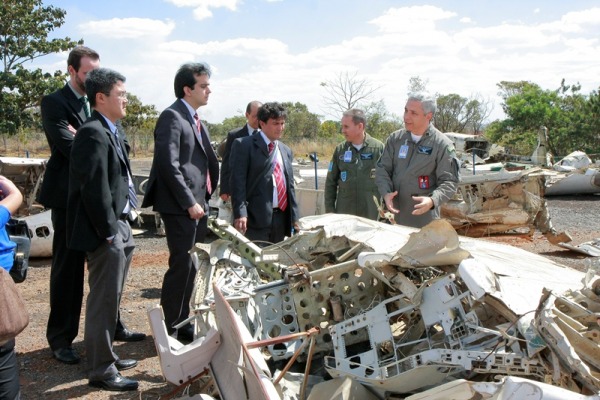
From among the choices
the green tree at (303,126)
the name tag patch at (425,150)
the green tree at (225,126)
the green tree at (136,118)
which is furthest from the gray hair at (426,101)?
the green tree at (225,126)

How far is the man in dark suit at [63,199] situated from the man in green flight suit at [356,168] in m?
2.43

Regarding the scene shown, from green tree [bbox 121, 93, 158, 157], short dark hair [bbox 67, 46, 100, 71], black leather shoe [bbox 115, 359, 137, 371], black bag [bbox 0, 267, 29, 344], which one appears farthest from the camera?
green tree [bbox 121, 93, 158, 157]

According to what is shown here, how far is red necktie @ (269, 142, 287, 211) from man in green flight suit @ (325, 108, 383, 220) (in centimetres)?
80

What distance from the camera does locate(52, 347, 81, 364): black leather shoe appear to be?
411cm

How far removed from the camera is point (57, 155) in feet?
13.5

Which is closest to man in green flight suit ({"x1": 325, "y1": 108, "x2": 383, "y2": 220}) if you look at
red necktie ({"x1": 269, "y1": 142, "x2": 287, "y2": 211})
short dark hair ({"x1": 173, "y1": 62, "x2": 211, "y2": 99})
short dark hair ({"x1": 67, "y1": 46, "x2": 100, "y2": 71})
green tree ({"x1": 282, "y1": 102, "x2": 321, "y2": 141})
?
red necktie ({"x1": 269, "y1": 142, "x2": 287, "y2": 211})

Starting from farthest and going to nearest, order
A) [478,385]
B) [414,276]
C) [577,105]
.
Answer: [577,105] → [414,276] → [478,385]

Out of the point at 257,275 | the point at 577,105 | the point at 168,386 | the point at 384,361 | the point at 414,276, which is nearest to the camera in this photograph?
the point at 384,361

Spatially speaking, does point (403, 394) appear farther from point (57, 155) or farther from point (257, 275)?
point (57, 155)

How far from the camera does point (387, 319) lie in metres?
2.82

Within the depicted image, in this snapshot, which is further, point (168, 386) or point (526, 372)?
point (168, 386)

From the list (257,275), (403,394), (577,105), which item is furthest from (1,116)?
(577,105)

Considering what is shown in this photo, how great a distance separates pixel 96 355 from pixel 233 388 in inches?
57.6

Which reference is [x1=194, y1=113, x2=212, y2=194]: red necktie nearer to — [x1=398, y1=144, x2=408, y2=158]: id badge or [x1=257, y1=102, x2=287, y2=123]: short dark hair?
[x1=257, y1=102, x2=287, y2=123]: short dark hair
